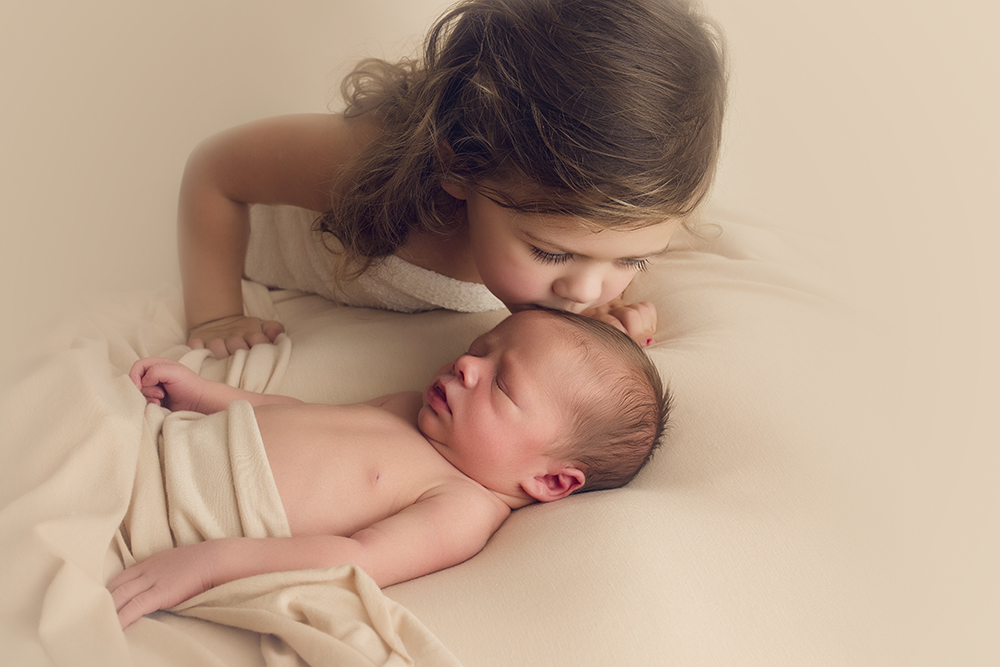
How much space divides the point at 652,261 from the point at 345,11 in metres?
0.97

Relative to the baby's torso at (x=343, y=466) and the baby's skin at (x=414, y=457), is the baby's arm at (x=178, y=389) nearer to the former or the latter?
the baby's skin at (x=414, y=457)

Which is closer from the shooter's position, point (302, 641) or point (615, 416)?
point (302, 641)

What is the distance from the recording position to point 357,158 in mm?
1325

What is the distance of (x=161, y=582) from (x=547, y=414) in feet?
1.69

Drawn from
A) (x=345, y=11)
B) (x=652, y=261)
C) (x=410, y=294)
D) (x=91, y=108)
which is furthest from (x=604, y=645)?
(x=345, y=11)

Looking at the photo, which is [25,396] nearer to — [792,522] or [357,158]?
[357,158]

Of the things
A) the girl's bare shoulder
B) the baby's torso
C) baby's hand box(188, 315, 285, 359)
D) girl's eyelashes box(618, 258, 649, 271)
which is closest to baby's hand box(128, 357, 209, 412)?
the baby's torso

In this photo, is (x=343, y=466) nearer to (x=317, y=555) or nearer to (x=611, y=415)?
(x=317, y=555)

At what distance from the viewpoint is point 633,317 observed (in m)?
1.39

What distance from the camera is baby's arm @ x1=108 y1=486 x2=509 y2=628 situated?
77cm

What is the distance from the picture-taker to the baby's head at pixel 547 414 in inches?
40.0

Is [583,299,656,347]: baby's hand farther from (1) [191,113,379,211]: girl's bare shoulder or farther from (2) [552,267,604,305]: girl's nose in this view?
(1) [191,113,379,211]: girl's bare shoulder

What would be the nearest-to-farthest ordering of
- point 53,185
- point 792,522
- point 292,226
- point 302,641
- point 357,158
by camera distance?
1. point 302,641
2. point 792,522
3. point 53,185
4. point 357,158
5. point 292,226

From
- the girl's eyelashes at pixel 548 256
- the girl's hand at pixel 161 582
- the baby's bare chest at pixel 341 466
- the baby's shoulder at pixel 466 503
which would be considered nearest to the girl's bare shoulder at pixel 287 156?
the girl's eyelashes at pixel 548 256
